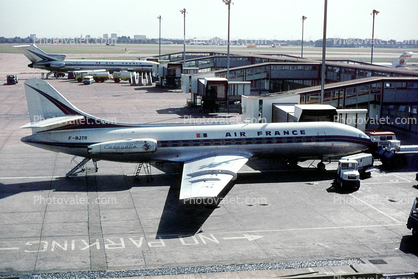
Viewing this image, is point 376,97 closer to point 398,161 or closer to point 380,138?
point 380,138

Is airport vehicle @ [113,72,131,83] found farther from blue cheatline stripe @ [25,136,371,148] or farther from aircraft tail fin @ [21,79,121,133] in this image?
blue cheatline stripe @ [25,136,371,148]

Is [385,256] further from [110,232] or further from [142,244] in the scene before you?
[110,232]

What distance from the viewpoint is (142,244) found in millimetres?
21484

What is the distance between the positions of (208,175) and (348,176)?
9876 millimetres

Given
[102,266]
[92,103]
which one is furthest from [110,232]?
[92,103]

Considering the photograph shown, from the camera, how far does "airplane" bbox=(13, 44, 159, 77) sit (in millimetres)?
111250

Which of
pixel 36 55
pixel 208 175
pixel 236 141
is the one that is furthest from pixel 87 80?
pixel 208 175

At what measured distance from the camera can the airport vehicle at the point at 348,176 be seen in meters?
30.2

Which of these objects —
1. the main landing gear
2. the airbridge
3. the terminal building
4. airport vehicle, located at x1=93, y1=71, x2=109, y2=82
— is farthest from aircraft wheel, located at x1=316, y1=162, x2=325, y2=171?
airport vehicle, located at x1=93, y1=71, x2=109, y2=82

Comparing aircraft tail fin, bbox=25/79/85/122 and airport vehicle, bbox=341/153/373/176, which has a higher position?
aircraft tail fin, bbox=25/79/85/122

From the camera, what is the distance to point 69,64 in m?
113

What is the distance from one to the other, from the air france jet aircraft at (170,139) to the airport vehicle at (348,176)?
305cm

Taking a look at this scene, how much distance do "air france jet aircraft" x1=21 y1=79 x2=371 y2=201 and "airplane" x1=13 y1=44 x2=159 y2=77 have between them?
78948mm

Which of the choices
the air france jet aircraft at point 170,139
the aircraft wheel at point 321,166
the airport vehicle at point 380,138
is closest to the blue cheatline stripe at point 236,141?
the air france jet aircraft at point 170,139
